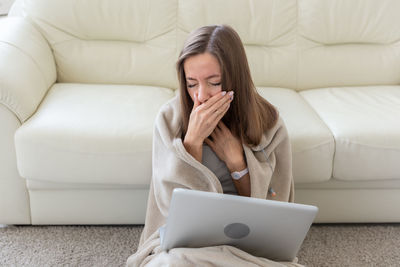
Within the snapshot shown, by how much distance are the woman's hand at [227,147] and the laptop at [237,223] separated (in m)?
0.25

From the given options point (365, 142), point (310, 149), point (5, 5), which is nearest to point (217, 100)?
point (310, 149)

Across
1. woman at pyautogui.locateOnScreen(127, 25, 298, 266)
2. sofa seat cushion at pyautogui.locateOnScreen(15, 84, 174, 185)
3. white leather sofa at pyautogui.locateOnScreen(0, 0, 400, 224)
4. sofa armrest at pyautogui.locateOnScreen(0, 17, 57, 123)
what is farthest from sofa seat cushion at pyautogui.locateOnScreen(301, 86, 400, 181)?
sofa armrest at pyautogui.locateOnScreen(0, 17, 57, 123)

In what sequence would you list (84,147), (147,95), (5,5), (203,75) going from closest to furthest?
(203,75)
(84,147)
(147,95)
(5,5)

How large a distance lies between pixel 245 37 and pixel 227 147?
2.88ft

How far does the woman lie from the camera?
1257mm

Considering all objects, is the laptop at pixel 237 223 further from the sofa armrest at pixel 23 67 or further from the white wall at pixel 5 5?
the white wall at pixel 5 5

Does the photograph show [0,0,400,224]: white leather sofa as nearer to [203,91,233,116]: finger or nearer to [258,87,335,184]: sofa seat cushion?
[258,87,335,184]: sofa seat cushion

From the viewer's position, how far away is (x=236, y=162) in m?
1.40

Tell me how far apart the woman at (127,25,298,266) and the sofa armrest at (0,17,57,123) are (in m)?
0.56

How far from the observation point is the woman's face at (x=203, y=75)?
1.26m

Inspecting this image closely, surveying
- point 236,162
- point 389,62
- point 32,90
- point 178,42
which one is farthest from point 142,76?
point 389,62

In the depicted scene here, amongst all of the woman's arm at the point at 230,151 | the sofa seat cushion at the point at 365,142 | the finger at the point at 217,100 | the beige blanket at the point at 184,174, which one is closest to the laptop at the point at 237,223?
the beige blanket at the point at 184,174

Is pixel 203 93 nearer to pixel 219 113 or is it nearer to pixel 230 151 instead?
pixel 219 113

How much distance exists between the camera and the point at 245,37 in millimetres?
2133
